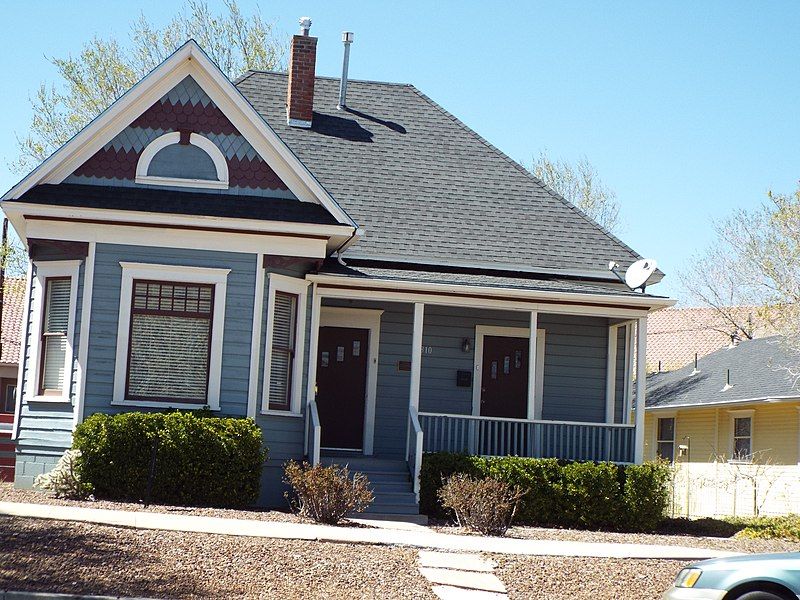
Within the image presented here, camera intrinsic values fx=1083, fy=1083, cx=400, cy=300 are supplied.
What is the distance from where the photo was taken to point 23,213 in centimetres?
1562

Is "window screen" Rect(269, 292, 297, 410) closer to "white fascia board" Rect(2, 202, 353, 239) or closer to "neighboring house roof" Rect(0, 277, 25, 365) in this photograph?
"white fascia board" Rect(2, 202, 353, 239)

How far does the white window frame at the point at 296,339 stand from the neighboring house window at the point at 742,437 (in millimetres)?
14013

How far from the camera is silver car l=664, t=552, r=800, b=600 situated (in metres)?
8.46

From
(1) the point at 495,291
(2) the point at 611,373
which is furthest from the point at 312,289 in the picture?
(2) the point at 611,373

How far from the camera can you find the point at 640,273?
18.1 m

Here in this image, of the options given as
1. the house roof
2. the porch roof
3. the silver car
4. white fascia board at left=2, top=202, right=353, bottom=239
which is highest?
the house roof

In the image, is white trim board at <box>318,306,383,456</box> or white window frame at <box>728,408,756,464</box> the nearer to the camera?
white trim board at <box>318,306,383,456</box>

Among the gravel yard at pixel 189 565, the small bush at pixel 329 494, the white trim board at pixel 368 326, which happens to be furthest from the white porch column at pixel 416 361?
the gravel yard at pixel 189 565

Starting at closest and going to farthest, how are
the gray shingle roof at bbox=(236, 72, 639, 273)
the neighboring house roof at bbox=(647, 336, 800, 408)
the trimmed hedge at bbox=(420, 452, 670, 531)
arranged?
1. the trimmed hedge at bbox=(420, 452, 670, 531)
2. the gray shingle roof at bbox=(236, 72, 639, 273)
3. the neighboring house roof at bbox=(647, 336, 800, 408)

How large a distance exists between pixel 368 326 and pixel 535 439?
360 centimetres

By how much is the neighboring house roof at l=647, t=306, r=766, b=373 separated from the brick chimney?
3248cm

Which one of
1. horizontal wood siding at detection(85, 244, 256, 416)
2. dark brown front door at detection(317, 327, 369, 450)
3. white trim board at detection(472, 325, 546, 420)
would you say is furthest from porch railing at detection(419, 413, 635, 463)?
horizontal wood siding at detection(85, 244, 256, 416)

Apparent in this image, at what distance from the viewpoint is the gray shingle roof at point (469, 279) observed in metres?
17.7

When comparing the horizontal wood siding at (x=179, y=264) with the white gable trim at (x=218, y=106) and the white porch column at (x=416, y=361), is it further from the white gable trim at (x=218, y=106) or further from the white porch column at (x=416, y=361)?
the white porch column at (x=416, y=361)
